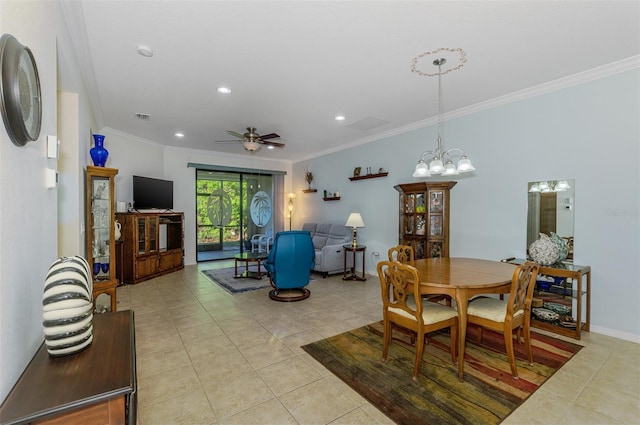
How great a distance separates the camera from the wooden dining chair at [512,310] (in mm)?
2316

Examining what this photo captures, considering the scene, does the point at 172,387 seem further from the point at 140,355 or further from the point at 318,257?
the point at 318,257

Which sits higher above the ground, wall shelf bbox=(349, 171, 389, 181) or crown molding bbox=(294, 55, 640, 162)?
crown molding bbox=(294, 55, 640, 162)

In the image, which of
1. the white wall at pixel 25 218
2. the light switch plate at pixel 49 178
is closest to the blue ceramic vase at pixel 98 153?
the white wall at pixel 25 218

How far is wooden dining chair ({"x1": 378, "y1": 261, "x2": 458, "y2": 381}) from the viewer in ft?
7.62

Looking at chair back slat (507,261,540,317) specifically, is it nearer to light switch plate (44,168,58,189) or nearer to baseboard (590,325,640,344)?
baseboard (590,325,640,344)

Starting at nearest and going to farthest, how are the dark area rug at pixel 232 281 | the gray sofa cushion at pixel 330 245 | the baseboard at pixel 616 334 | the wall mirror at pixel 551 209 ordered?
1. the baseboard at pixel 616 334
2. the wall mirror at pixel 551 209
3. the dark area rug at pixel 232 281
4. the gray sofa cushion at pixel 330 245

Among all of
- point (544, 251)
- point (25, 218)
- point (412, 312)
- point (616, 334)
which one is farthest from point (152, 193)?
point (616, 334)

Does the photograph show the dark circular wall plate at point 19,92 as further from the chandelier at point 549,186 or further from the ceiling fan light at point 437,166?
the chandelier at point 549,186

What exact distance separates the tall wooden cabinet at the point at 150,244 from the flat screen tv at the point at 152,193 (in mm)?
318

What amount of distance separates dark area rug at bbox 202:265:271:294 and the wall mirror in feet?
13.2

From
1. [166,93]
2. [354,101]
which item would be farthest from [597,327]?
[166,93]

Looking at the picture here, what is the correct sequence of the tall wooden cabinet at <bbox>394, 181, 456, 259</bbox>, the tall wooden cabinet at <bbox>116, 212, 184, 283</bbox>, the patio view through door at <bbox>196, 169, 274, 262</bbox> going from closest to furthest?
the tall wooden cabinet at <bbox>394, 181, 456, 259</bbox>, the tall wooden cabinet at <bbox>116, 212, 184, 283</bbox>, the patio view through door at <bbox>196, 169, 274, 262</bbox>

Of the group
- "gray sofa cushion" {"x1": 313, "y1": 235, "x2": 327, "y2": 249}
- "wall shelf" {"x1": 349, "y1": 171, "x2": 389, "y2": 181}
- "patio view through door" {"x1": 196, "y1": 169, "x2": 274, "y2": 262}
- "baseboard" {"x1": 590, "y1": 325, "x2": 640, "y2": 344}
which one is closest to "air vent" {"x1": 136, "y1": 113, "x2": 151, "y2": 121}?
"patio view through door" {"x1": 196, "y1": 169, "x2": 274, "y2": 262}

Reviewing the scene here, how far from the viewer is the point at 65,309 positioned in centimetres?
121
